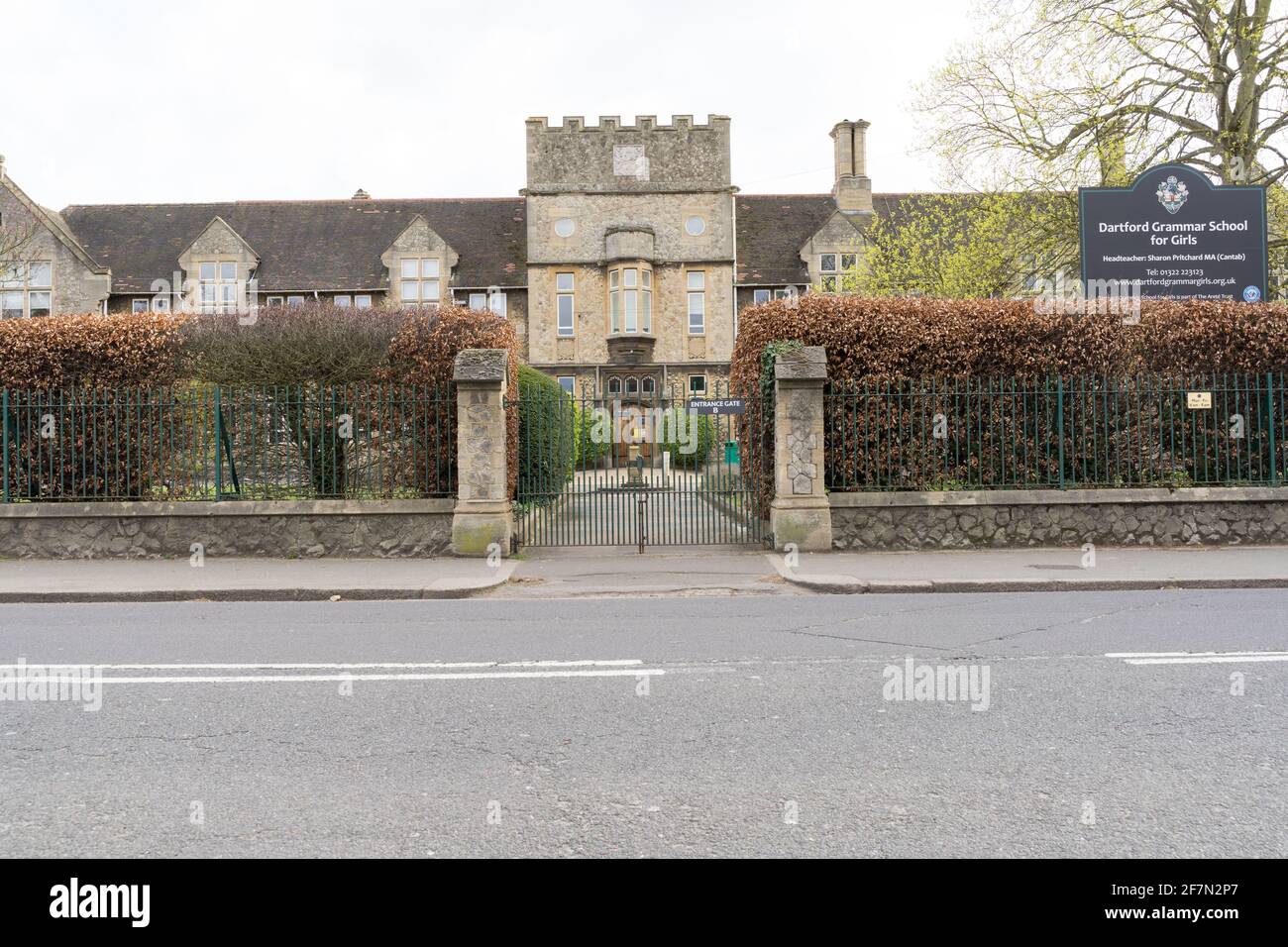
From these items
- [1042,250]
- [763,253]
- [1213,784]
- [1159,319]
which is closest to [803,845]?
[1213,784]

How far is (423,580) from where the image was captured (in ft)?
35.0

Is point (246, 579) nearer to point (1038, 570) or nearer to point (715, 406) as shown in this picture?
point (715, 406)

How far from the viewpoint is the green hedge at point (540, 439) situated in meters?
14.3

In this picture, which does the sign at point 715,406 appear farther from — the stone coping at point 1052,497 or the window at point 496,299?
the window at point 496,299

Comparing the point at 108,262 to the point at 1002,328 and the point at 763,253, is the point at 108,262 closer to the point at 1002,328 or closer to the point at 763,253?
the point at 763,253

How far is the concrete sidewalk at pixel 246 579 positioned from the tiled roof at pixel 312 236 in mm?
28992

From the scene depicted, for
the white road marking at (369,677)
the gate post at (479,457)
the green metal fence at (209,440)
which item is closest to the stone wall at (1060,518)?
the gate post at (479,457)

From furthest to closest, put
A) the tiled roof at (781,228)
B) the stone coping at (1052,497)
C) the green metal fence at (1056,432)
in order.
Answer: the tiled roof at (781,228) < the green metal fence at (1056,432) < the stone coping at (1052,497)

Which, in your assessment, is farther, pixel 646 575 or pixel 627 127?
pixel 627 127

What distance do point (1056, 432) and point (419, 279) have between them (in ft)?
103

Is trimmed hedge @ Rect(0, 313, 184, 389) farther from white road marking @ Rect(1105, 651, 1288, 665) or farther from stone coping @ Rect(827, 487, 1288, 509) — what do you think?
white road marking @ Rect(1105, 651, 1288, 665)

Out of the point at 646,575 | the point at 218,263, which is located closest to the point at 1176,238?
the point at 646,575

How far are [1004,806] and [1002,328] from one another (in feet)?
36.1

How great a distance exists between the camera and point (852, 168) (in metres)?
42.7
